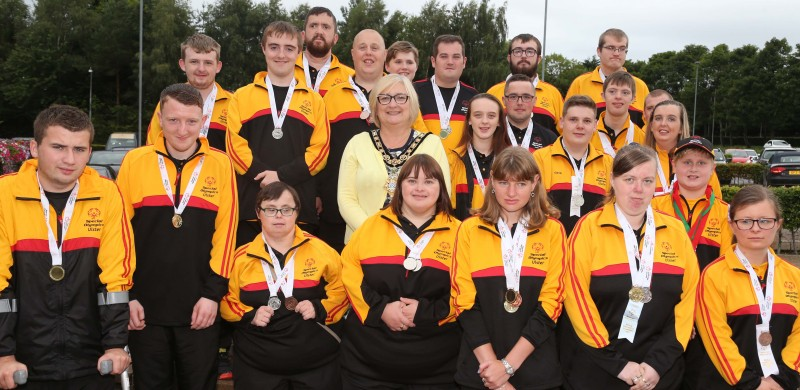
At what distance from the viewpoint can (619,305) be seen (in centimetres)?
436

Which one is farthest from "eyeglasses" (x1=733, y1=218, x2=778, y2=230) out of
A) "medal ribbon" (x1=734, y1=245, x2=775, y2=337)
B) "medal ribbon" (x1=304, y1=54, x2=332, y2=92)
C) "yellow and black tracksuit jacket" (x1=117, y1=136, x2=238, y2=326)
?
"medal ribbon" (x1=304, y1=54, x2=332, y2=92)

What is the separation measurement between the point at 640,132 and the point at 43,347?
568 centimetres

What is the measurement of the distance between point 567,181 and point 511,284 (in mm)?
1690

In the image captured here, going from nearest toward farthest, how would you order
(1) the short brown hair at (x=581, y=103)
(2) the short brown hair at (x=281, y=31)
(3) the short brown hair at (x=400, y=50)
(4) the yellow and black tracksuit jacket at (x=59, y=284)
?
(4) the yellow and black tracksuit jacket at (x=59, y=284), (1) the short brown hair at (x=581, y=103), (2) the short brown hair at (x=281, y=31), (3) the short brown hair at (x=400, y=50)

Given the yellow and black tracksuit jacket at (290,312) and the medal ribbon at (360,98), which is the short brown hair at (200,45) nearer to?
the medal ribbon at (360,98)

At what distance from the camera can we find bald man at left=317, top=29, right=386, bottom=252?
662cm

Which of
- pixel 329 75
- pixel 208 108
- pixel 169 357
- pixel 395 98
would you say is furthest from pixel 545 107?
pixel 169 357

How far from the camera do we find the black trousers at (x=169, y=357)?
191 inches

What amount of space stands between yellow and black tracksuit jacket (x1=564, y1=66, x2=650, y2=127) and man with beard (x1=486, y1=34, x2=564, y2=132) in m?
0.25

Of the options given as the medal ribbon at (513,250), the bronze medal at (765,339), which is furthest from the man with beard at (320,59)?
the bronze medal at (765,339)

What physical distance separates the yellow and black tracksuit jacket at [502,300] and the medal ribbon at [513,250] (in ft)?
0.09

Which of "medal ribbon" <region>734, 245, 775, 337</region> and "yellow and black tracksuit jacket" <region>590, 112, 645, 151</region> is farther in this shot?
"yellow and black tracksuit jacket" <region>590, 112, 645, 151</region>

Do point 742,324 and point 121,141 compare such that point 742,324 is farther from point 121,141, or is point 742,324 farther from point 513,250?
point 121,141

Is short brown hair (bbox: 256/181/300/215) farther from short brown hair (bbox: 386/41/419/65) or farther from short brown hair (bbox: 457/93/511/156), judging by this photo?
short brown hair (bbox: 386/41/419/65)
